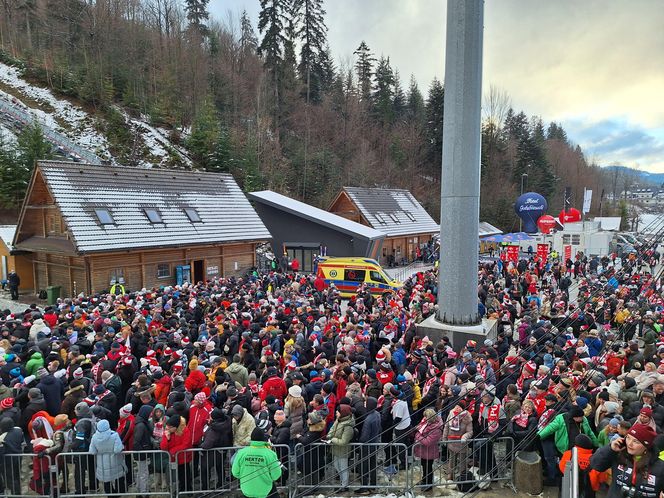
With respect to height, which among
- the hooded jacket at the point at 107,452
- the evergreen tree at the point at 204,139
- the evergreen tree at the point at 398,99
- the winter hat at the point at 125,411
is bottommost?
the hooded jacket at the point at 107,452

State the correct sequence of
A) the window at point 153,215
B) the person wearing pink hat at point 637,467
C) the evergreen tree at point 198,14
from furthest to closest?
the evergreen tree at point 198,14 → the window at point 153,215 → the person wearing pink hat at point 637,467

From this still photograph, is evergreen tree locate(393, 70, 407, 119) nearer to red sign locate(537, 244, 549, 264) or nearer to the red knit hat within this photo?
red sign locate(537, 244, 549, 264)

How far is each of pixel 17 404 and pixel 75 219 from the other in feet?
48.1

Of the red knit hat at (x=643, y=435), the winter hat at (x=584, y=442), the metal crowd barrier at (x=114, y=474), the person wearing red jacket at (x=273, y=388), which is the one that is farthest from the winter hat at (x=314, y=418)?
the red knit hat at (x=643, y=435)

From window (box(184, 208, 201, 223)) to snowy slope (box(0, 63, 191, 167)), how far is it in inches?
750

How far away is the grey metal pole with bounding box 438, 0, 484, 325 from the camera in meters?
11.1

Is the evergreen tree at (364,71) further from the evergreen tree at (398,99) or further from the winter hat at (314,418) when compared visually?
the winter hat at (314,418)

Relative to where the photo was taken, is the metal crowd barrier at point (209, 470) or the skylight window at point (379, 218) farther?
the skylight window at point (379, 218)

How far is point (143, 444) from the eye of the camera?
271 inches

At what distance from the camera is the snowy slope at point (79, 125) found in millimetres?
42094

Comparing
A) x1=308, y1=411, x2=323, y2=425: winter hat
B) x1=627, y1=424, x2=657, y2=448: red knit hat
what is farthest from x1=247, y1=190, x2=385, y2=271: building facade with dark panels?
x1=627, y1=424, x2=657, y2=448: red knit hat

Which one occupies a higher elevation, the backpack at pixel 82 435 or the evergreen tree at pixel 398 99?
the evergreen tree at pixel 398 99

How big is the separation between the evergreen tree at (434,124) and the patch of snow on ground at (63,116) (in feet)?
134

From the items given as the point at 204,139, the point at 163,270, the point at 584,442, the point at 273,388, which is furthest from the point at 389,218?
the point at 584,442
